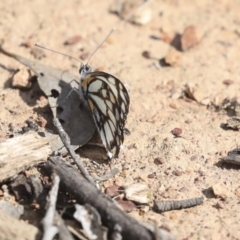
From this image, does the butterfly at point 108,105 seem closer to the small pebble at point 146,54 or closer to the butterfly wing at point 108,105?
the butterfly wing at point 108,105

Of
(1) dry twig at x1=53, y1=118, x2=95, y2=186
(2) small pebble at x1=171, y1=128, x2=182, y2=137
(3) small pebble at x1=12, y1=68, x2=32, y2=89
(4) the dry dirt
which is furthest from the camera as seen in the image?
(3) small pebble at x1=12, y1=68, x2=32, y2=89

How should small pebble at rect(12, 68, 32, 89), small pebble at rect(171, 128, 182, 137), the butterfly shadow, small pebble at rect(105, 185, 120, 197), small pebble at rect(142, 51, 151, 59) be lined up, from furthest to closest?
small pebble at rect(142, 51, 151, 59)
small pebble at rect(12, 68, 32, 89)
small pebble at rect(171, 128, 182, 137)
the butterfly shadow
small pebble at rect(105, 185, 120, 197)

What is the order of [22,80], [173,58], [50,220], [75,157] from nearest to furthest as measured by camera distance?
[50,220], [75,157], [22,80], [173,58]

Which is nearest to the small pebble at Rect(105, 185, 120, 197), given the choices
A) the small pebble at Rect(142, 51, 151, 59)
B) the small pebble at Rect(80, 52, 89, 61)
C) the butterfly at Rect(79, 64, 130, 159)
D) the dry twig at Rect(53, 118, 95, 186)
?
the dry twig at Rect(53, 118, 95, 186)

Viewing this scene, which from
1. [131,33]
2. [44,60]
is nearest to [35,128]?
[44,60]

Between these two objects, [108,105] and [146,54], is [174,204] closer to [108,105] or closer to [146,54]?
[108,105]

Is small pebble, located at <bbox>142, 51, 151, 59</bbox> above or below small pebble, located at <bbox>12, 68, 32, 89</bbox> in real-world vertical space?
above

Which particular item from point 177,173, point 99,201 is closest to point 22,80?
point 177,173

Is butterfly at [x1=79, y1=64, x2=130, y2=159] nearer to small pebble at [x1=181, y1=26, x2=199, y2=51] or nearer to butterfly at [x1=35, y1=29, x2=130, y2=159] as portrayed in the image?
butterfly at [x1=35, y1=29, x2=130, y2=159]

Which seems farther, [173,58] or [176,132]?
[173,58]
